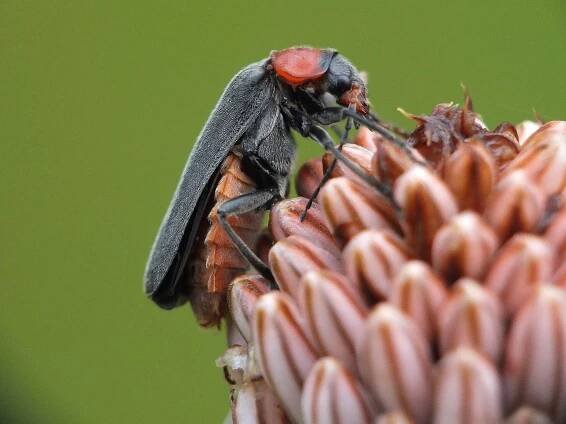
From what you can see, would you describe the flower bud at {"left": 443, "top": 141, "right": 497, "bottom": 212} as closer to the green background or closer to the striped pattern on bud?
the striped pattern on bud

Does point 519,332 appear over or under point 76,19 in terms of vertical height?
under

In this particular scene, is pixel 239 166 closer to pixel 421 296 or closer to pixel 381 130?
pixel 381 130

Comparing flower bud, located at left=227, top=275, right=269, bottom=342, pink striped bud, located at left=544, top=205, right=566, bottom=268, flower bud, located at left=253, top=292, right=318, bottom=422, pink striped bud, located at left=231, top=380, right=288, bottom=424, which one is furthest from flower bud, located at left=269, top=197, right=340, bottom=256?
pink striped bud, located at left=544, top=205, right=566, bottom=268

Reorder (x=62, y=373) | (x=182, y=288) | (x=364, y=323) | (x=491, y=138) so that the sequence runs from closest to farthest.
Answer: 1. (x=364, y=323)
2. (x=491, y=138)
3. (x=182, y=288)
4. (x=62, y=373)

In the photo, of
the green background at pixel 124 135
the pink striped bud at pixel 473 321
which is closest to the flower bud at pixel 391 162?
the pink striped bud at pixel 473 321

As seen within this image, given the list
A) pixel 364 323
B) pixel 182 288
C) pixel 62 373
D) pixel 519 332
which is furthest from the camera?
pixel 62 373

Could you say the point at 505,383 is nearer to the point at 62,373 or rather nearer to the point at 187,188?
the point at 187,188

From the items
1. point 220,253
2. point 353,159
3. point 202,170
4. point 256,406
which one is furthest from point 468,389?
point 202,170

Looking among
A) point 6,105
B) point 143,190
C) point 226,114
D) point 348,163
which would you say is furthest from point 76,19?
point 348,163
